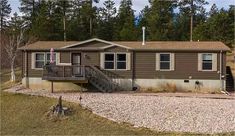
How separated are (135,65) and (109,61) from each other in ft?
5.47

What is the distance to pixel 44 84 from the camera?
90.2 feet

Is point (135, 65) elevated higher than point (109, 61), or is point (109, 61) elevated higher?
point (109, 61)

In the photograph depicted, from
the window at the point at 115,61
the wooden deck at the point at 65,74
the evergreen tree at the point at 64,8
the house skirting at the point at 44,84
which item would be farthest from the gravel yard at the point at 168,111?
the evergreen tree at the point at 64,8

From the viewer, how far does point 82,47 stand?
1065 inches

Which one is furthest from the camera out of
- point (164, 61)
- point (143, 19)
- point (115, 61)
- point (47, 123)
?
point (143, 19)

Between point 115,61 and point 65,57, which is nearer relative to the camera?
point 115,61

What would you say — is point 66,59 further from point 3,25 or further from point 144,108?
point 3,25

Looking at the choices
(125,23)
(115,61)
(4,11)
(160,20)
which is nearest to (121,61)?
(115,61)

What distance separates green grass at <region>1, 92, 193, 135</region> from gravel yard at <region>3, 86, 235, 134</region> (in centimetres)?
60

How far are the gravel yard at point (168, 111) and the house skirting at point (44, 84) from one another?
17.1 feet

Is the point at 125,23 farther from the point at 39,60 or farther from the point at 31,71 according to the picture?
the point at 31,71

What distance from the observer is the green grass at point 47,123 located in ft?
50.2

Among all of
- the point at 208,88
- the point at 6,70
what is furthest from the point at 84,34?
the point at 208,88

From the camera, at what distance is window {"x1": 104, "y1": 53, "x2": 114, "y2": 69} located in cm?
2676
